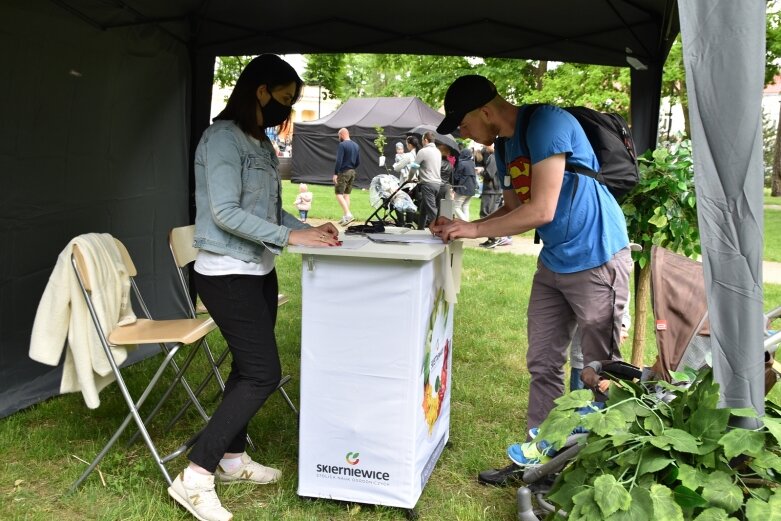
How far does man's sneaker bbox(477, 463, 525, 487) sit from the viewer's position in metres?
3.28

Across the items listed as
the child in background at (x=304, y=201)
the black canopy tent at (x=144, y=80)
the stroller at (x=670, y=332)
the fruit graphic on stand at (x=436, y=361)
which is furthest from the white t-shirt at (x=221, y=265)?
the child in background at (x=304, y=201)

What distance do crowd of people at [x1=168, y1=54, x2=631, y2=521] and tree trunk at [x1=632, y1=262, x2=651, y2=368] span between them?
1.22m

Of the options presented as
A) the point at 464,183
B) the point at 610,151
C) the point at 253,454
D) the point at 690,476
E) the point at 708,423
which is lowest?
the point at 253,454

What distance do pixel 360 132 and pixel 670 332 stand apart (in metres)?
20.7

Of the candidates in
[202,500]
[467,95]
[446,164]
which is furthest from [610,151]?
[446,164]

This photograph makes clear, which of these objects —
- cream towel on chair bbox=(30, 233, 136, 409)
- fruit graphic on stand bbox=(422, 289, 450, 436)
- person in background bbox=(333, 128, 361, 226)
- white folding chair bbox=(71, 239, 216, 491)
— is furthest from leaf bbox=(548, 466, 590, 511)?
person in background bbox=(333, 128, 361, 226)

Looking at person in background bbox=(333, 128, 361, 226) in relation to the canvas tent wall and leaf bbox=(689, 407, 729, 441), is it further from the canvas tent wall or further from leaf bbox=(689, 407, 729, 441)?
leaf bbox=(689, 407, 729, 441)

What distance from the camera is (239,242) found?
9.23 ft

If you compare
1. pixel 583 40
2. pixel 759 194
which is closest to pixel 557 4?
pixel 583 40

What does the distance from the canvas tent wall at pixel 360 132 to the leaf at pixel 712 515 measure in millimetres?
20233

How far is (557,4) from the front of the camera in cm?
473

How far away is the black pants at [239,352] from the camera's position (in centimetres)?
282

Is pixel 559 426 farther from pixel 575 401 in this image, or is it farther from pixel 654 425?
pixel 654 425

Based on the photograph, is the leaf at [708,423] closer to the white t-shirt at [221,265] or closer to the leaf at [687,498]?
the leaf at [687,498]
